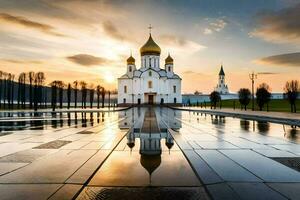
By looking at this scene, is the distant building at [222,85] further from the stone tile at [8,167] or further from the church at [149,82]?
the stone tile at [8,167]

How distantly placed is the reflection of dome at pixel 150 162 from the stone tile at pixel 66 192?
5.77 feet

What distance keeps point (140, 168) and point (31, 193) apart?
252cm

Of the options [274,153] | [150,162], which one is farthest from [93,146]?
[274,153]

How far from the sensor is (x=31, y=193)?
15.4ft

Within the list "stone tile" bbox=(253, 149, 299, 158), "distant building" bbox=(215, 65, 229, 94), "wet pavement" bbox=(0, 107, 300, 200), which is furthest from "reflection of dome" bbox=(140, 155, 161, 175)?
"distant building" bbox=(215, 65, 229, 94)

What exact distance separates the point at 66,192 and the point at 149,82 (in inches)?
3113

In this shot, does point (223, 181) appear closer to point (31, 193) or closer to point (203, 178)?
point (203, 178)

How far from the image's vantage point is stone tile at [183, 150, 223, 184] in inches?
216

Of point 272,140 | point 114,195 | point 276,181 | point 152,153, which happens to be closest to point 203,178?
point 276,181

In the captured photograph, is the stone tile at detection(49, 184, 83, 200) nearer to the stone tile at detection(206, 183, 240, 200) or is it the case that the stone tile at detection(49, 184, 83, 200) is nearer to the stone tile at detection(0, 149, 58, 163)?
the stone tile at detection(206, 183, 240, 200)

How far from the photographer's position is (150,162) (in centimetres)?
705

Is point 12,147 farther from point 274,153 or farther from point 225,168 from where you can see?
point 274,153

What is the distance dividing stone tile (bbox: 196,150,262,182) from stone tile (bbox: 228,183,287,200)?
320 millimetres

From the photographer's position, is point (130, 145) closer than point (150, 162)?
No
